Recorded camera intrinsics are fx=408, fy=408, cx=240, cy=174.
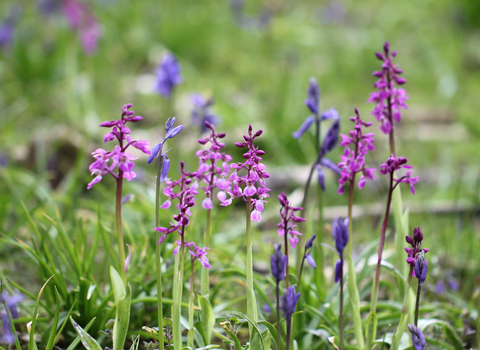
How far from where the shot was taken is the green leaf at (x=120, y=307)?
135cm

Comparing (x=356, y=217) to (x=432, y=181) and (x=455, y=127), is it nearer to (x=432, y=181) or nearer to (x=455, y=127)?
(x=432, y=181)

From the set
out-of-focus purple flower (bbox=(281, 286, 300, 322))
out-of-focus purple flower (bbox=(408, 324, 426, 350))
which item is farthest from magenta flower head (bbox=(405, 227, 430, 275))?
out-of-focus purple flower (bbox=(281, 286, 300, 322))

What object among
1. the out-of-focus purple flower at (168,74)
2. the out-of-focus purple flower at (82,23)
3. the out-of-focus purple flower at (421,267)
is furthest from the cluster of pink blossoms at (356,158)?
the out-of-focus purple flower at (82,23)

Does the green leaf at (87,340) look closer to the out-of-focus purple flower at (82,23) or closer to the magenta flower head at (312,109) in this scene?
the magenta flower head at (312,109)

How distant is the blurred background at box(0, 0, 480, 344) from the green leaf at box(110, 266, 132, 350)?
1.12m

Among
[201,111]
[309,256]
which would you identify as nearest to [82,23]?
[201,111]

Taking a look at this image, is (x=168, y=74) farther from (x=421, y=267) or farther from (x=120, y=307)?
(x=421, y=267)

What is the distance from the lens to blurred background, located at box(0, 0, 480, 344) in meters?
3.22

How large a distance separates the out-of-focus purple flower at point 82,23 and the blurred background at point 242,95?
0.05 metres

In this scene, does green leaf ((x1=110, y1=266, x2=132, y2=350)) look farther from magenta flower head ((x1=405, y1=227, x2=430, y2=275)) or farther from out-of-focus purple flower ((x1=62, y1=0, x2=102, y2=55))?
out-of-focus purple flower ((x1=62, y1=0, x2=102, y2=55))

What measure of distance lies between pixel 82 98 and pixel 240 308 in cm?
319

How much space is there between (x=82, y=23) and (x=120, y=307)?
4.57 meters

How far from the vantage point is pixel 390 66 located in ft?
5.38

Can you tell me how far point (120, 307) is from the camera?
1355 millimetres
